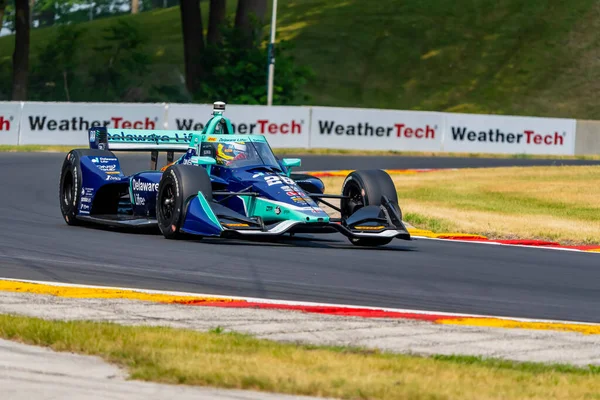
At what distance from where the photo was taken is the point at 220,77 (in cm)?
4716

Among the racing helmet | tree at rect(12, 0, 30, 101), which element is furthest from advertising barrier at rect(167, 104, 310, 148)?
the racing helmet

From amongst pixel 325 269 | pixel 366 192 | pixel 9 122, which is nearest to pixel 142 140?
pixel 366 192

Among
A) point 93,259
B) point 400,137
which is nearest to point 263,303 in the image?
point 93,259

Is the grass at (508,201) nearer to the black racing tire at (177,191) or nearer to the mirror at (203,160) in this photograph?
the mirror at (203,160)

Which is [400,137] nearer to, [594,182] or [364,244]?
[594,182]

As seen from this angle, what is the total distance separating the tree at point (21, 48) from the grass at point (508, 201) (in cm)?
2639

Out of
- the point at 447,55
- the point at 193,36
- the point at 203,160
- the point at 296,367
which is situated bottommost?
the point at 296,367

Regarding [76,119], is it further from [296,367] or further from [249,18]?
[296,367]

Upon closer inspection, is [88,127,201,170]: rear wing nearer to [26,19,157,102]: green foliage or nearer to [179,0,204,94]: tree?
[179,0,204,94]: tree

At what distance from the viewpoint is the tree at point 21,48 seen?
167ft

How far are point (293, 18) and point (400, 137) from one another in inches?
1547

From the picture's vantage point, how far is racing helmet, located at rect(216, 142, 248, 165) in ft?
49.1

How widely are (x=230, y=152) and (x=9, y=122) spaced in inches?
794

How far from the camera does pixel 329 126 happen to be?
37281 mm
